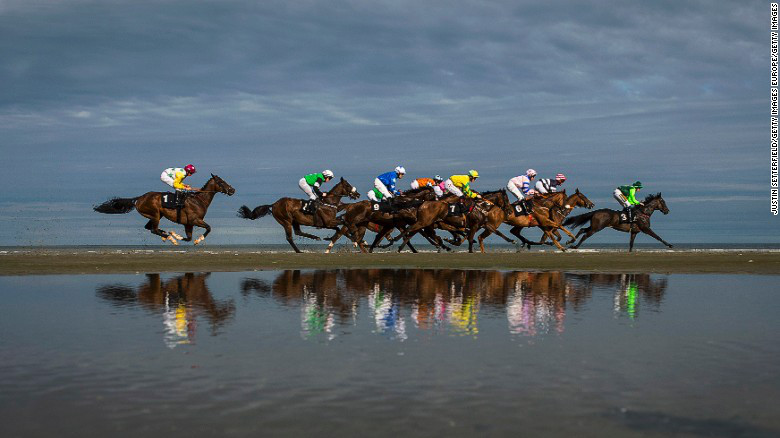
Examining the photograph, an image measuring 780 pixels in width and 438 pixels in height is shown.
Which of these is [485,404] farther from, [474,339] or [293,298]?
[293,298]

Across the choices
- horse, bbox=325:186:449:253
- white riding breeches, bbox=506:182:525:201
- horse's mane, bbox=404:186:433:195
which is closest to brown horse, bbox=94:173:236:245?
horse, bbox=325:186:449:253

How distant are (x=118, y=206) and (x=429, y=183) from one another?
13.4m

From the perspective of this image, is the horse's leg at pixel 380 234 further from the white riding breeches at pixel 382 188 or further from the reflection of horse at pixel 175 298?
the reflection of horse at pixel 175 298

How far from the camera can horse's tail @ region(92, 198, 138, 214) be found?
121 feet

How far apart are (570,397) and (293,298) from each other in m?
9.19

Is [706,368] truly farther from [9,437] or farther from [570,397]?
[9,437]

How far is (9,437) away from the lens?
5695 millimetres

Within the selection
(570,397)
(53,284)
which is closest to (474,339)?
(570,397)

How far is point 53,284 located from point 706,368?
14814mm

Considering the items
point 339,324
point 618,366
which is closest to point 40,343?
point 339,324

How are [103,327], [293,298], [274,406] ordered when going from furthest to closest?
[293,298] → [103,327] → [274,406]

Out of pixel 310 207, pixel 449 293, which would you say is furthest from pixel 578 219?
pixel 449 293

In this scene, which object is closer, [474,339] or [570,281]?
[474,339]

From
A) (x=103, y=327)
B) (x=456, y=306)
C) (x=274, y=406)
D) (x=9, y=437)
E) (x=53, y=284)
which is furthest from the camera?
(x=53, y=284)
